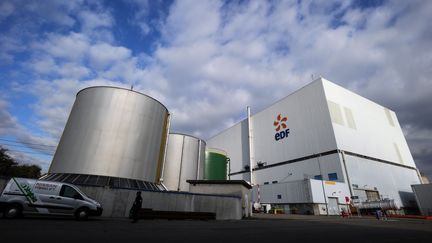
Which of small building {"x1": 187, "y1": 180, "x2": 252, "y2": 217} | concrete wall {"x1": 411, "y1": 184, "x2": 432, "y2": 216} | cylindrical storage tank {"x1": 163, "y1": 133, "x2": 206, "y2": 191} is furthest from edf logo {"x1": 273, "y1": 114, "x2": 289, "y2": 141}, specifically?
small building {"x1": 187, "y1": 180, "x2": 252, "y2": 217}

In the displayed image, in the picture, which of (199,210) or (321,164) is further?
(321,164)

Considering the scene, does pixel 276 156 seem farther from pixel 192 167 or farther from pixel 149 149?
pixel 149 149

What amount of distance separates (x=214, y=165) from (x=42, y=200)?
93.6 feet

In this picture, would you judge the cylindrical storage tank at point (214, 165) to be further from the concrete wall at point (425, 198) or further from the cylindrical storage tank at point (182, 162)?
the concrete wall at point (425, 198)

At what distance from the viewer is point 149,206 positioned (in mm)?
15883

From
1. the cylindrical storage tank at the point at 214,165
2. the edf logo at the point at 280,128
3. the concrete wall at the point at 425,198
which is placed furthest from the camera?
the edf logo at the point at 280,128

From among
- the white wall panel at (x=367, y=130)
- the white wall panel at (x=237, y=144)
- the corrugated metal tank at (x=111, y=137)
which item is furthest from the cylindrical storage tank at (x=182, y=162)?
the white wall panel at (x=237, y=144)

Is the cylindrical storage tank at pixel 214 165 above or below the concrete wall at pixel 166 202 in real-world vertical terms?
above

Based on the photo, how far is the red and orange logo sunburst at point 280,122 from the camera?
49722mm

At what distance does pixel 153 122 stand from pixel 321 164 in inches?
1311

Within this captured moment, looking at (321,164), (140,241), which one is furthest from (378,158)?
(140,241)

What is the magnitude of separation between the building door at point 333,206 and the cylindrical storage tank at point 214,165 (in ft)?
56.5

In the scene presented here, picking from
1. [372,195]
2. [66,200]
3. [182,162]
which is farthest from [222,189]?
[372,195]

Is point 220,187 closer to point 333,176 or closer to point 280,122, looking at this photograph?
point 333,176
